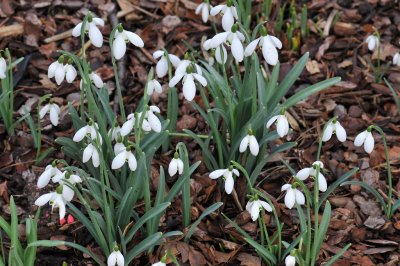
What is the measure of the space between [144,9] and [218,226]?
174cm

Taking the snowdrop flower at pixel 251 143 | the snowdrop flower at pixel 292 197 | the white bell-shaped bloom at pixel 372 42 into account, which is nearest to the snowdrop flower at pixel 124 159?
the snowdrop flower at pixel 251 143

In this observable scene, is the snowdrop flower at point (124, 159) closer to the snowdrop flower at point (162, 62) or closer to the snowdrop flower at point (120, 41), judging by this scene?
the snowdrop flower at point (120, 41)

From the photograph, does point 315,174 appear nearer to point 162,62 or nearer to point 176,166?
point 176,166

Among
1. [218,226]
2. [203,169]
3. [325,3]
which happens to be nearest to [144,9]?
[325,3]

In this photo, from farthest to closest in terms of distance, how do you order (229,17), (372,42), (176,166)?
1. (372,42)
2. (229,17)
3. (176,166)

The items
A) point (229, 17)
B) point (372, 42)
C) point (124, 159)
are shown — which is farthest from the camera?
point (372, 42)

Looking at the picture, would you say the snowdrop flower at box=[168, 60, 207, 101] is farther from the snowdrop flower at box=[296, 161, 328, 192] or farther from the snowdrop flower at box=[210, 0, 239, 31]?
the snowdrop flower at box=[296, 161, 328, 192]

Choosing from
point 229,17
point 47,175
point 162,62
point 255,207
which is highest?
point 229,17

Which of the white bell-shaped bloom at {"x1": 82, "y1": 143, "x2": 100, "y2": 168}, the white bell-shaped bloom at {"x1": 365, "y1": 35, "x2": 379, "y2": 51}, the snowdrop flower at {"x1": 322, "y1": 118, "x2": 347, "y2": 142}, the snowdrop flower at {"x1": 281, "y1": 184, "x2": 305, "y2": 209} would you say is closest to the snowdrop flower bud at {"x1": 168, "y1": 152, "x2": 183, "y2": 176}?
the white bell-shaped bloom at {"x1": 82, "y1": 143, "x2": 100, "y2": 168}

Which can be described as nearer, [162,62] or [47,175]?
[47,175]

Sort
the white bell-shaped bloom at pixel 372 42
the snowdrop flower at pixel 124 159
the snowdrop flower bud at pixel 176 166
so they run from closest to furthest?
the snowdrop flower at pixel 124 159
the snowdrop flower bud at pixel 176 166
the white bell-shaped bloom at pixel 372 42

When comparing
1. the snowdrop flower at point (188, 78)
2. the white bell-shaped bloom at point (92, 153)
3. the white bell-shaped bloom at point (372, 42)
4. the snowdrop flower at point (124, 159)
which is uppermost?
the snowdrop flower at point (188, 78)

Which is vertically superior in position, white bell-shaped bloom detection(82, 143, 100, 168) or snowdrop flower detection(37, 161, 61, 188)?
white bell-shaped bloom detection(82, 143, 100, 168)

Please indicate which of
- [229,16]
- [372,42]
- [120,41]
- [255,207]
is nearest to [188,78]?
[120,41]
